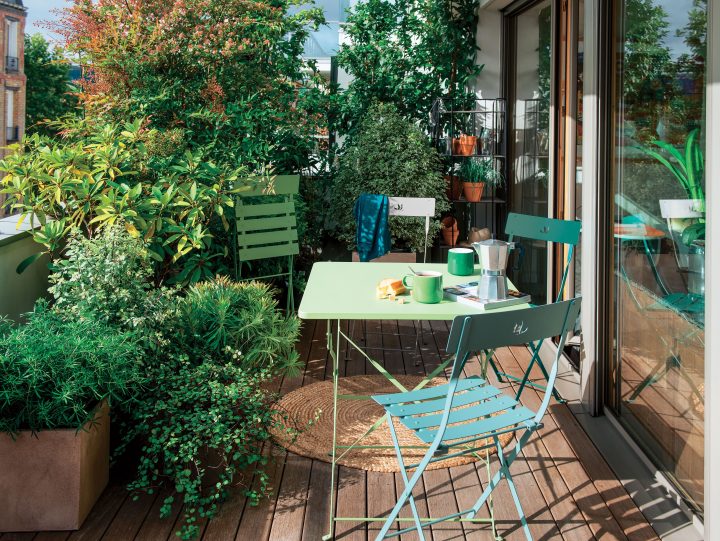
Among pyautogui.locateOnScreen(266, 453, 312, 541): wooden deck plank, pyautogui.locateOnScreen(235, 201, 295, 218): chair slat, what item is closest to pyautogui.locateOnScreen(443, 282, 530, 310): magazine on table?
pyautogui.locateOnScreen(266, 453, 312, 541): wooden deck plank

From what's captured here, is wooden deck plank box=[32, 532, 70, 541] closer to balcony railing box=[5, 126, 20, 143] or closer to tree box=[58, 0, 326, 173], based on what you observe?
tree box=[58, 0, 326, 173]

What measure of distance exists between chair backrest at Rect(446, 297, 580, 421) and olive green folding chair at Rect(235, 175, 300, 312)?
330 cm

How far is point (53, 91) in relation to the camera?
31172 mm

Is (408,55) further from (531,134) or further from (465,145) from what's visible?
(531,134)

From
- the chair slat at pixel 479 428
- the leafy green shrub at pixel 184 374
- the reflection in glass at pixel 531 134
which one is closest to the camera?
the chair slat at pixel 479 428

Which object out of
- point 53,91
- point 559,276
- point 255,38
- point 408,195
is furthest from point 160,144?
point 53,91

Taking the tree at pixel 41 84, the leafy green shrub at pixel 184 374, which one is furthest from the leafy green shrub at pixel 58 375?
the tree at pixel 41 84

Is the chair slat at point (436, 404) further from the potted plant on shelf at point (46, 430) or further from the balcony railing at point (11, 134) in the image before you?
the balcony railing at point (11, 134)

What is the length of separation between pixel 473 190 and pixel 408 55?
145cm

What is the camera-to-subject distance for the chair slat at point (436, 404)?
2.73 meters

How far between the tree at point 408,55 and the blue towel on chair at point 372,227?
1169 mm

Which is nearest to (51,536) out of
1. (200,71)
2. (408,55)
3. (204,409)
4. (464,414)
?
(204,409)

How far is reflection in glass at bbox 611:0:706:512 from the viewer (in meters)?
2.76

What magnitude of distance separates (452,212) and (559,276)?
2.43 m
